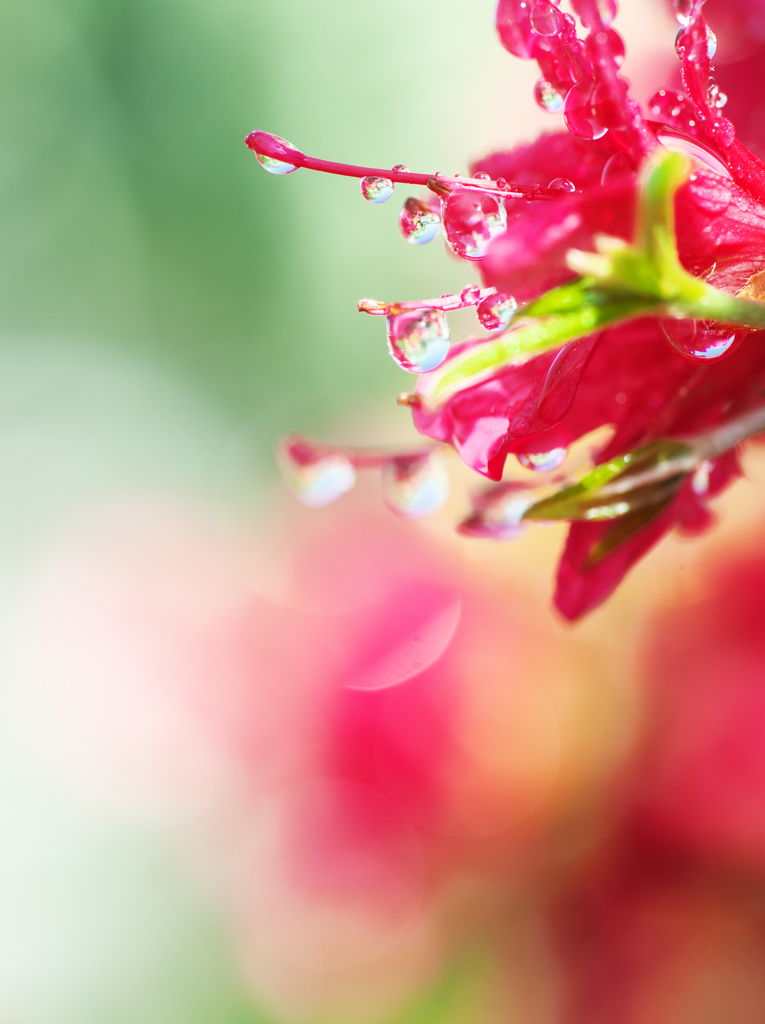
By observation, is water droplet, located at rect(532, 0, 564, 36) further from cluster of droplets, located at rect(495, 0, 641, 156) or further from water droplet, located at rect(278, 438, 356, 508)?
water droplet, located at rect(278, 438, 356, 508)

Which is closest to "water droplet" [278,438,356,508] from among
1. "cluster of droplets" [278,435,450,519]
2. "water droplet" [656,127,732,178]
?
"cluster of droplets" [278,435,450,519]

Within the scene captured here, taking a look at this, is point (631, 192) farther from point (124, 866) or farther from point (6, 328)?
point (6, 328)

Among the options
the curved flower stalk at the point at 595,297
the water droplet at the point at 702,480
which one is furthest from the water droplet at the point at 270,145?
the water droplet at the point at 702,480

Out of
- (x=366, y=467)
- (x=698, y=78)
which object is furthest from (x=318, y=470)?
(x=698, y=78)

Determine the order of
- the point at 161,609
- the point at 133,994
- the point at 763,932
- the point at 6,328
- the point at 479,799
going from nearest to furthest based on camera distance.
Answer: the point at 763,932 < the point at 479,799 < the point at 133,994 < the point at 161,609 < the point at 6,328

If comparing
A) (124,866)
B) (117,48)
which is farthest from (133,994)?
(117,48)

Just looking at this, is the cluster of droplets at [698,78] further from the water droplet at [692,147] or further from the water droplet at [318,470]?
the water droplet at [318,470]
